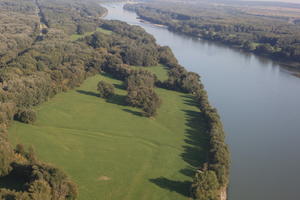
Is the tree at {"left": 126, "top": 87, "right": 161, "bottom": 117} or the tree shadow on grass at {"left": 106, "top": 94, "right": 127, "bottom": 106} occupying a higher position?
the tree at {"left": 126, "top": 87, "right": 161, "bottom": 117}

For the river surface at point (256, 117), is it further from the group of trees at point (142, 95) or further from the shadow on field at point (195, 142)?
the group of trees at point (142, 95)

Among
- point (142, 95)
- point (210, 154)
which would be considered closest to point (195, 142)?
point (210, 154)

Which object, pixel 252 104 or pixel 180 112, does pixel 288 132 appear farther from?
pixel 180 112

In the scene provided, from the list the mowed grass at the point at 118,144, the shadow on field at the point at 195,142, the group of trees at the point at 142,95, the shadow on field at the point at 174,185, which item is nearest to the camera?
the shadow on field at the point at 174,185

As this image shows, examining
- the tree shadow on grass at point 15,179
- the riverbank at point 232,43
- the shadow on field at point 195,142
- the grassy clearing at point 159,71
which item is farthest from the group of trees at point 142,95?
the riverbank at point 232,43

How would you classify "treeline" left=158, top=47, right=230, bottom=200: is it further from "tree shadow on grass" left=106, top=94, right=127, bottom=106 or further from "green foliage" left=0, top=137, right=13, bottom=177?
"green foliage" left=0, top=137, right=13, bottom=177

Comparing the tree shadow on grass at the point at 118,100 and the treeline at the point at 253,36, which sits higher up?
the treeline at the point at 253,36

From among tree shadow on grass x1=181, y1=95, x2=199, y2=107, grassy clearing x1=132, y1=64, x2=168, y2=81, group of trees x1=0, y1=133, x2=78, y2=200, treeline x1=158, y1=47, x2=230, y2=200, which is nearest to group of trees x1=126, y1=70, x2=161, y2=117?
treeline x1=158, y1=47, x2=230, y2=200
